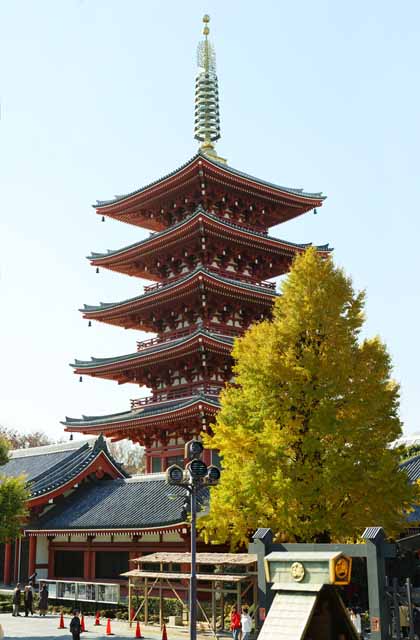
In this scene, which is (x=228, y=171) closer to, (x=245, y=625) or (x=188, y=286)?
(x=188, y=286)

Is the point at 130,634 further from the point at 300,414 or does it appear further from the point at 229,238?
the point at 229,238

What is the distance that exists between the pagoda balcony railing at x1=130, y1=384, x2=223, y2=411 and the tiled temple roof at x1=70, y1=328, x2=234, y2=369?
2477 mm

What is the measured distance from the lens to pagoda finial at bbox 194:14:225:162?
49.1m

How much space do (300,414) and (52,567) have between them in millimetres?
19878

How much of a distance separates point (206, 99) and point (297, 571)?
4104 centimetres

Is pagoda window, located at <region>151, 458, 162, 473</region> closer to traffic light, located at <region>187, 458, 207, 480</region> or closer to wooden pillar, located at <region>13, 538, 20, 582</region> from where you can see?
wooden pillar, located at <region>13, 538, 20, 582</region>

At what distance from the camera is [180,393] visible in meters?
40.2

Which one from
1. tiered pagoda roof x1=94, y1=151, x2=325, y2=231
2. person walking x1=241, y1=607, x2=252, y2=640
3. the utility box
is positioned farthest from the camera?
tiered pagoda roof x1=94, y1=151, x2=325, y2=231

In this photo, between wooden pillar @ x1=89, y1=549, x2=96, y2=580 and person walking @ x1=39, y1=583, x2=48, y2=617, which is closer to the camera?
person walking @ x1=39, y1=583, x2=48, y2=617

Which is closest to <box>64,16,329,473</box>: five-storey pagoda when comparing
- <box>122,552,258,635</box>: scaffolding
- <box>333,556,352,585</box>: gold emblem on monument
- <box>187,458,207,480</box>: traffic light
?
<box>122,552,258,635</box>: scaffolding

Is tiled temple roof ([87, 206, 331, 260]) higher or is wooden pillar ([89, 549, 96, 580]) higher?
tiled temple roof ([87, 206, 331, 260])

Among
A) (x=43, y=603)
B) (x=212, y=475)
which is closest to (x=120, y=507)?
(x=43, y=603)

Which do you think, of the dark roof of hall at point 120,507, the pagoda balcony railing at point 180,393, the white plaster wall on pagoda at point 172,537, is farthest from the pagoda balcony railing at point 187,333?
the white plaster wall on pagoda at point 172,537

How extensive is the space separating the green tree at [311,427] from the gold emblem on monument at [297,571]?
25.7 feet
